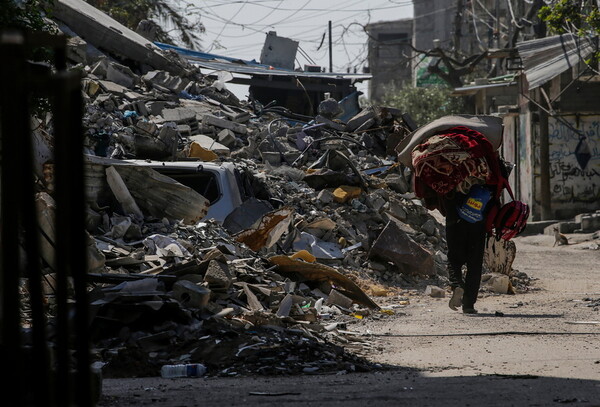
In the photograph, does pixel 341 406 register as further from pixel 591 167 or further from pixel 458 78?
pixel 458 78

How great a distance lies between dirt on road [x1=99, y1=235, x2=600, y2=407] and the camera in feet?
17.2

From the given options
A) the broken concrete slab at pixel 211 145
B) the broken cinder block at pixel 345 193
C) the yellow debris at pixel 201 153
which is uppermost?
the broken concrete slab at pixel 211 145

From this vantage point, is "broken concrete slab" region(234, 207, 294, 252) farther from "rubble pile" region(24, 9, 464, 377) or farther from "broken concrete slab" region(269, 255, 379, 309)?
"broken concrete slab" region(269, 255, 379, 309)

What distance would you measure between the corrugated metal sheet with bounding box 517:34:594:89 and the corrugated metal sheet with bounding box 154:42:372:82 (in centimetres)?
851

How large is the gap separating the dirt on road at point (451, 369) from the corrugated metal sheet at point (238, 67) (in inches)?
785

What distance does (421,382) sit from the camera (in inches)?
229

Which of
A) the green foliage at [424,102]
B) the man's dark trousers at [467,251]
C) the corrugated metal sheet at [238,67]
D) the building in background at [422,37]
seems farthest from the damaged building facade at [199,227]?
the building in background at [422,37]

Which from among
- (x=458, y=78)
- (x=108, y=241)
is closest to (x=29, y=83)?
(x=108, y=241)

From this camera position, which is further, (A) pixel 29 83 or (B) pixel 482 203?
(B) pixel 482 203

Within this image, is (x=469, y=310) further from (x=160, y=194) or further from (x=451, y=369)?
(x=160, y=194)

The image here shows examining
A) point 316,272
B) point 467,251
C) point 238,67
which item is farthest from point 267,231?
point 238,67

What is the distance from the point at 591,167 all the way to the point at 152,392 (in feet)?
72.2

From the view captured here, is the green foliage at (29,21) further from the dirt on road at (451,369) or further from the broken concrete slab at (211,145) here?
the broken concrete slab at (211,145)

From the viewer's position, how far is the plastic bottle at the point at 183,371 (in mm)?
6359
